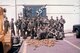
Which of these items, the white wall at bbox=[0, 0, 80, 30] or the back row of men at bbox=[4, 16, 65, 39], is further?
the white wall at bbox=[0, 0, 80, 30]

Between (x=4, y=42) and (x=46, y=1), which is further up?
(x=46, y=1)

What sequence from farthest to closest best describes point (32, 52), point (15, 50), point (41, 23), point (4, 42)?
point (41, 23) < point (15, 50) < point (32, 52) < point (4, 42)

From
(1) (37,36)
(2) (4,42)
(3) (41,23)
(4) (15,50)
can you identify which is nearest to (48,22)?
(3) (41,23)

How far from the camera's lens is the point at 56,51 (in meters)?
18.9

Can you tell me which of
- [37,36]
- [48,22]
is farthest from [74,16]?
[37,36]

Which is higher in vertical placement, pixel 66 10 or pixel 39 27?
pixel 66 10

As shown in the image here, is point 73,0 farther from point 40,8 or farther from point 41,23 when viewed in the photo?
point 41,23

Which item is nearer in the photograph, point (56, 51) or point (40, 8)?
point (56, 51)

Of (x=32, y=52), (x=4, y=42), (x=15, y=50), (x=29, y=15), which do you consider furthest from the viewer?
(x=29, y=15)

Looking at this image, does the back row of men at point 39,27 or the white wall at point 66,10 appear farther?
the white wall at point 66,10

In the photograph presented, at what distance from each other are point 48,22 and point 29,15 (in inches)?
408

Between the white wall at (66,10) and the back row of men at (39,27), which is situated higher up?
the white wall at (66,10)

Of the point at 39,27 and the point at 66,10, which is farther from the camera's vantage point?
the point at 66,10

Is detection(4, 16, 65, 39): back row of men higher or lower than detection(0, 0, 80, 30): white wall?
lower
